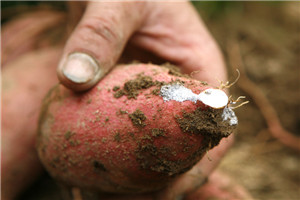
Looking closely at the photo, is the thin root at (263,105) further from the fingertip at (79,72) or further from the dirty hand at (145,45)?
the fingertip at (79,72)

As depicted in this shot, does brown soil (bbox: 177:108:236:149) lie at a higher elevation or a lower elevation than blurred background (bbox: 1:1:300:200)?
higher

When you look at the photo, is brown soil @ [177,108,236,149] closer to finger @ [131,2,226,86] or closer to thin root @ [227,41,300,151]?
finger @ [131,2,226,86]

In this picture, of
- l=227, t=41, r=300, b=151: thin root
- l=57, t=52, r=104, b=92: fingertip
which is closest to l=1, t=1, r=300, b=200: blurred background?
l=227, t=41, r=300, b=151: thin root

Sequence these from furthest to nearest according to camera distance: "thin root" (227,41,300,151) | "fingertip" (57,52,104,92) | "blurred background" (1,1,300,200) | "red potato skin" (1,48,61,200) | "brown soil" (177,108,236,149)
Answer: "thin root" (227,41,300,151), "blurred background" (1,1,300,200), "red potato skin" (1,48,61,200), "fingertip" (57,52,104,92), "brown soil" (177,108,236,149)

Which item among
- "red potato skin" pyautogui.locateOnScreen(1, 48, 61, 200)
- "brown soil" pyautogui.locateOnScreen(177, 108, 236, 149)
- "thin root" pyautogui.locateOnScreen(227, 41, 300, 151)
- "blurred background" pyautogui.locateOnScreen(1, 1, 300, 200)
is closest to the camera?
"brown soil" pyautogui.locateOnScreen(177, 108, 236, 149)

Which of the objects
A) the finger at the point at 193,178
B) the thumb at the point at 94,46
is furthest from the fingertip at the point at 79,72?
the finger at the point at 193,178

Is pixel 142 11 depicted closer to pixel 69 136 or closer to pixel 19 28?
pixel 69 136

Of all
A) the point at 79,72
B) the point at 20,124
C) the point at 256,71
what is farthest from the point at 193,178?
the point at 256,71

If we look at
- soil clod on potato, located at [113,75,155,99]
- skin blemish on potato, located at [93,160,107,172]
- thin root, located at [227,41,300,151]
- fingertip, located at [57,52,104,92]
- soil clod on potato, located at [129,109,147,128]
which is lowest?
thin root, located at [227,41,300,151]
